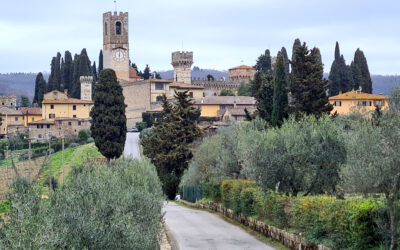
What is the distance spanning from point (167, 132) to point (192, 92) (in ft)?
203

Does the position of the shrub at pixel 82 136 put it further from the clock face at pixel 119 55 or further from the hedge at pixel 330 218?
the hedge at pixel 330 218

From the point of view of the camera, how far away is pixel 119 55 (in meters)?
123

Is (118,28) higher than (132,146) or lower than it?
higher

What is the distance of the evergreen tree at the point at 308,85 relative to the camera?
151 ft

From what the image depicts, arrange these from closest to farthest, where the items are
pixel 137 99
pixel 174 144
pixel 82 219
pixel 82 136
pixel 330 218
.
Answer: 1. pixel 82 219
2. pixel 330 218
3. pixel 174 144
4. pixel 82 136
5. pixel 137 99

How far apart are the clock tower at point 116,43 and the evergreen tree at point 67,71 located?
10402 millimetres

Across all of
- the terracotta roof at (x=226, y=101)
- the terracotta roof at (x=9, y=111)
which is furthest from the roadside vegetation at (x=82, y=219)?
the terracotta roof at (x=9, y=111)

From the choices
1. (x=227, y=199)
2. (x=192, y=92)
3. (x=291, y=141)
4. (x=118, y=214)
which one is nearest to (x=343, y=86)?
(x=192, y=92)

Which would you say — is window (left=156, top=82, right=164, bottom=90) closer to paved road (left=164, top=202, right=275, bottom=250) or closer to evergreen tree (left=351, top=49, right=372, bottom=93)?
evergreen tree (left=351, top=49, right=372, bottom=93)

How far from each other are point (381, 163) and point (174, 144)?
109ft

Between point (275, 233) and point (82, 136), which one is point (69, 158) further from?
point (275, 233)

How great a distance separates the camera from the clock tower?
122750mm

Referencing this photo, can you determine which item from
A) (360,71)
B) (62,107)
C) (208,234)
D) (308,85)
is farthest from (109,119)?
(360,71)

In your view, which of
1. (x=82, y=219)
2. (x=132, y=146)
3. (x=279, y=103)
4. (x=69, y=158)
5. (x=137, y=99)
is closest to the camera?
(x=82, y=219)
